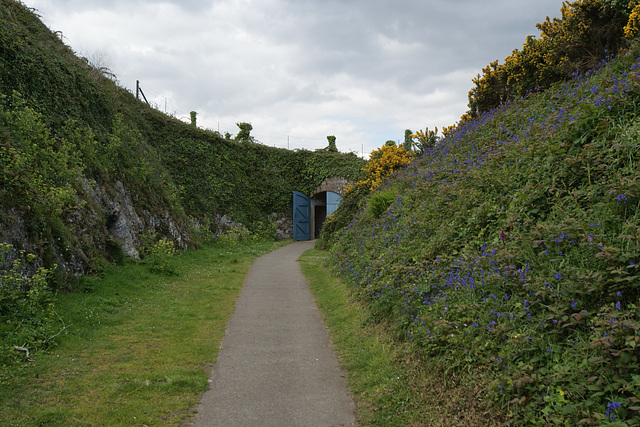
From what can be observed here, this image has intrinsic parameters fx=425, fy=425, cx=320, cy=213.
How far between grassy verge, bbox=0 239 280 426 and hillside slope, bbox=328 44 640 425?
2622 mm

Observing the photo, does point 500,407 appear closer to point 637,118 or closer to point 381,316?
point 381,316

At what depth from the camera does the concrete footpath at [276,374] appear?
4035 millimetres

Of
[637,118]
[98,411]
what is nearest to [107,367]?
[98,411]

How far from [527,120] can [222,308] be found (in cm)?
679

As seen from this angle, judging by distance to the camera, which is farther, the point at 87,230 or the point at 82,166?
the point at 82,166

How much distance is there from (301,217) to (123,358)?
72.3 feet

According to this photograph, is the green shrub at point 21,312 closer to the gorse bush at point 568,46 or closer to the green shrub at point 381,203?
the green shrub at point 381,203

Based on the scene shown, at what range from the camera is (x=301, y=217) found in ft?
89.8

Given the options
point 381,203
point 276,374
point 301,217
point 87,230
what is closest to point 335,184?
point 301,217

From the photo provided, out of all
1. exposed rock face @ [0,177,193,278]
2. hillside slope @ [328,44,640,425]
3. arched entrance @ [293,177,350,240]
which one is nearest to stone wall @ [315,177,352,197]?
arched entrance @ [293,177,350,240]

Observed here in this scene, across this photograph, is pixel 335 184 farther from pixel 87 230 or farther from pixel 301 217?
pixel 87 230

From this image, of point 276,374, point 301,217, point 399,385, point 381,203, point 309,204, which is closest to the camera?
point 399,385

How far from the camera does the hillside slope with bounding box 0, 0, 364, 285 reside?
7.40m

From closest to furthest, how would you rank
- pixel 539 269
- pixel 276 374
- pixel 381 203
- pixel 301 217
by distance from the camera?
pixel 539 269 → pixel 276 374 → pixel 381 203 → pixel 301 217
